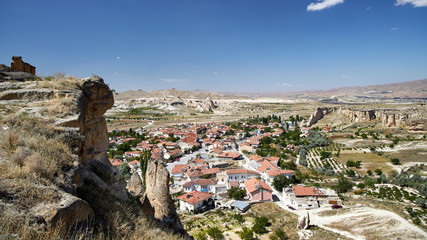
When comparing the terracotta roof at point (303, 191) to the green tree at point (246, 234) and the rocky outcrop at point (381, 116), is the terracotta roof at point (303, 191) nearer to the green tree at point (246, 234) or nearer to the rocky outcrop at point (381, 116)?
the green tree at point (246, 234)

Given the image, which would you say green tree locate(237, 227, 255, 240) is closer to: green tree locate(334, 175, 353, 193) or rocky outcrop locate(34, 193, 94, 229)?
green tree locate(334, 175, 353, 193)

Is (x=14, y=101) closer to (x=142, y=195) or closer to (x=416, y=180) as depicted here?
(x=142, y=195)

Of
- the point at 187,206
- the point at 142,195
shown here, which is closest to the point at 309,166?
the point at 187,206

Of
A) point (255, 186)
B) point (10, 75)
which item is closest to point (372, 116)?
point (255, 186)

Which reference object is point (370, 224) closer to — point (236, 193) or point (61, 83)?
point (236, 193)

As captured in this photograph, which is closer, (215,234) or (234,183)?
(215,234)

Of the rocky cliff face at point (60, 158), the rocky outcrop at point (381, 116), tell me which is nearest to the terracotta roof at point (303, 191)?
the rocky cliff face at point (60, 158)
